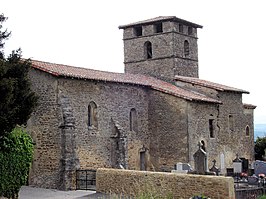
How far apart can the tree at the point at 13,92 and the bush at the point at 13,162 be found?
31.9 inches

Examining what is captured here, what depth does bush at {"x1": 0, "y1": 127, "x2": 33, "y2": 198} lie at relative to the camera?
18516mm

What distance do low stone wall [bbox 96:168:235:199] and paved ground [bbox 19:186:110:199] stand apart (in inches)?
27.9

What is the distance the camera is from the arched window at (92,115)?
25625mm

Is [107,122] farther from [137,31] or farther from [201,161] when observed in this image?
[137,31]

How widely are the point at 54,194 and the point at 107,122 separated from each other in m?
6.08

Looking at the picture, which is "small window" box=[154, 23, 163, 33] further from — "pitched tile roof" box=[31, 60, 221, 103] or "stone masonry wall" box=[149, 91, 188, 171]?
"stone masonry wall" box=[149, 91, 188, 171]

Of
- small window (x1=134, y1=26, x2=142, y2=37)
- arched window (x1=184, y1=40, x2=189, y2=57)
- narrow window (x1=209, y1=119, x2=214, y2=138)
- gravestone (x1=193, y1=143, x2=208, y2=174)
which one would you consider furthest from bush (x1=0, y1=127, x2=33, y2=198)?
arched window (x1=184, y1=40, x2=189, y2=57)

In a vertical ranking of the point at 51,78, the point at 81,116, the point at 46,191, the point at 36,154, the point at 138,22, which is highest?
the point at 138,22

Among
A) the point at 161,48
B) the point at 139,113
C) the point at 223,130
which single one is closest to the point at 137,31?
the point at 161,48

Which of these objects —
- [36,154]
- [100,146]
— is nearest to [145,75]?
[100,146]

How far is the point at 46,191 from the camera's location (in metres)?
22.7

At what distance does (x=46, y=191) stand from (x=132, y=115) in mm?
8041

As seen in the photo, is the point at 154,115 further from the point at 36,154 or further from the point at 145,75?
the point at 36,154

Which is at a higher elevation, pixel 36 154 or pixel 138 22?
pixel 138 22
